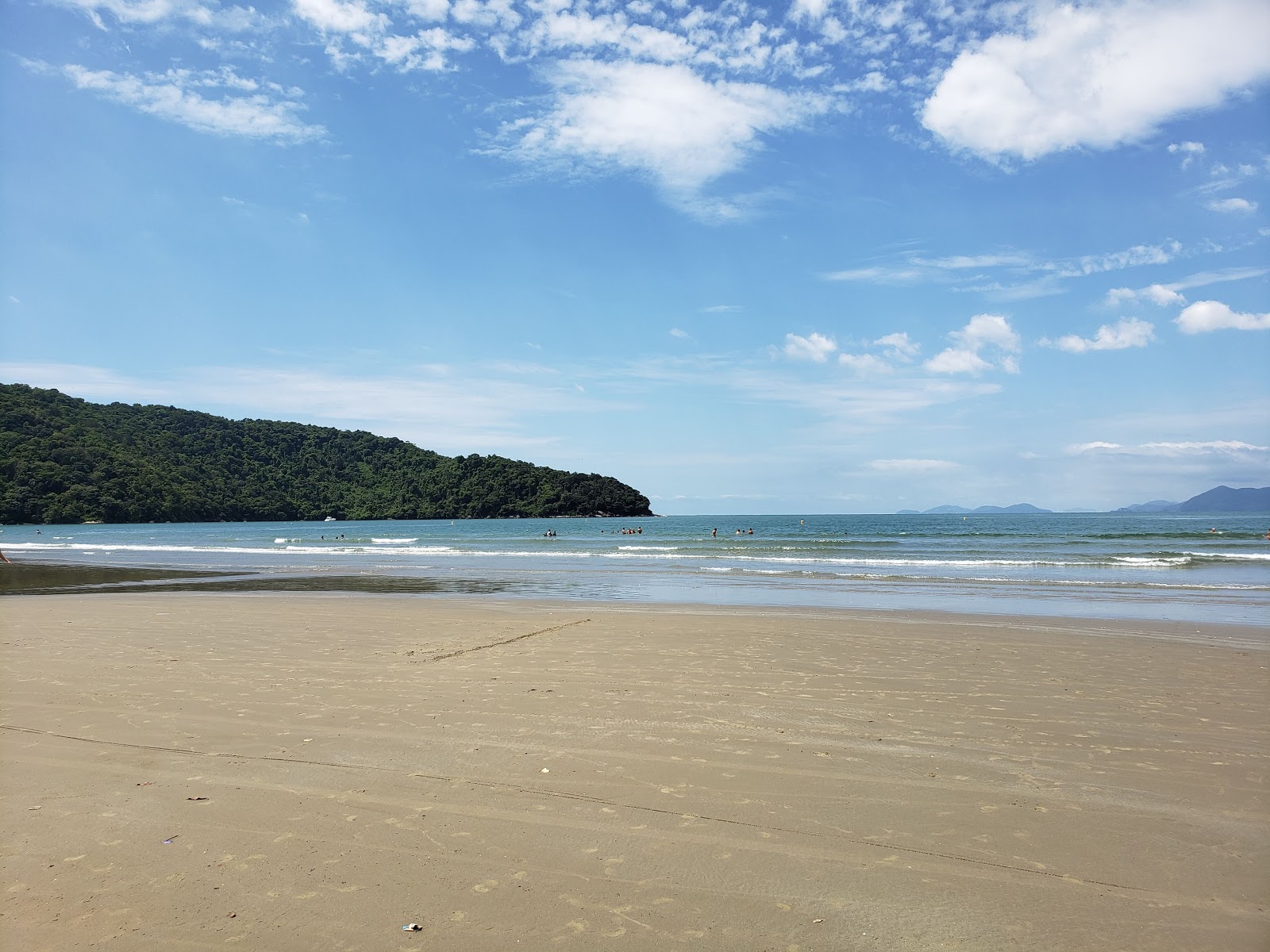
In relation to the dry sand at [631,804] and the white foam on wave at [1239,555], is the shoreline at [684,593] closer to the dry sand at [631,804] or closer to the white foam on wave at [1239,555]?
the dry sand at [631,804]

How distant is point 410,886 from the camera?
4066 mm

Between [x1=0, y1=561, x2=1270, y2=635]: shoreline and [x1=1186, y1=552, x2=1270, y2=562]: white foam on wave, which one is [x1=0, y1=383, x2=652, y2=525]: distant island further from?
[x1=1186, y1=552, x2=1270, y2=562]: white foam on wave

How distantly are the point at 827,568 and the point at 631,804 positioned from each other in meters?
27.5

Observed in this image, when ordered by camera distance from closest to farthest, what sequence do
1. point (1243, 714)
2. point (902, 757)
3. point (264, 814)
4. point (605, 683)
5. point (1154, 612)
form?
point (264, 814) → point (902, 757) → point (1243, 714) → point (605, 683) → point (1154, 612)

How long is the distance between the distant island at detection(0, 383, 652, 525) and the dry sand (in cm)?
11974

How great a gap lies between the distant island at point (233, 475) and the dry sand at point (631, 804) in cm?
11974

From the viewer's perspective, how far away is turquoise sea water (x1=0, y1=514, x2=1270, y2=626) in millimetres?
20094

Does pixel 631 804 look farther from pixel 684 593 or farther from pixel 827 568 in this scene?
pixel 827 568

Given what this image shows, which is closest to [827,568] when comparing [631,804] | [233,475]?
[631,804]

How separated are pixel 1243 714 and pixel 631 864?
7.57 m

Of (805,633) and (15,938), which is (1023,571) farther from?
(15,938)

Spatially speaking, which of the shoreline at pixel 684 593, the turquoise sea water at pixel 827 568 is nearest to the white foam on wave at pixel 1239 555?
→ the turquoise sea water at pixel 827 568

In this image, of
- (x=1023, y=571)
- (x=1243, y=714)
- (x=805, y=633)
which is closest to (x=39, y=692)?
(x=805, y=633)

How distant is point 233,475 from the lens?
436 ft
